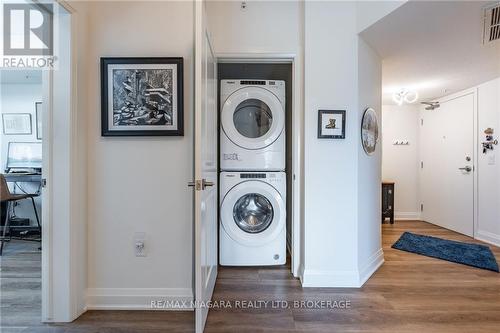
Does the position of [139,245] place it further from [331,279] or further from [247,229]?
[331,279]

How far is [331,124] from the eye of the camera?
6.82ft

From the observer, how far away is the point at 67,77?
1.63 metres

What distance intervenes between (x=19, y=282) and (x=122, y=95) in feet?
6.05

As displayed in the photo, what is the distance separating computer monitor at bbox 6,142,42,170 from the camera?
3.72 m

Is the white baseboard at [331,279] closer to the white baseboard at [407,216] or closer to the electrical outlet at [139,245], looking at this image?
the electrical outlet at [139,245]

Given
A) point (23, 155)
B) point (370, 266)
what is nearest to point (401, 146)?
point (370, 266)

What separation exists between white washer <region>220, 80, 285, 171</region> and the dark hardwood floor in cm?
103

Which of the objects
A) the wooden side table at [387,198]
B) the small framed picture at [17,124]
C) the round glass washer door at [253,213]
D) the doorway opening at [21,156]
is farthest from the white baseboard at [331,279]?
the small framed picture at [17,124]

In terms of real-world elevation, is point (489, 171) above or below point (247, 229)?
above

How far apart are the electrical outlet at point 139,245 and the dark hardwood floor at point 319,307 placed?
39 cm

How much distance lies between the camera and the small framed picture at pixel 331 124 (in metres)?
2.07

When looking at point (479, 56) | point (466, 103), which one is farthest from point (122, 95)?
point (466, 103)

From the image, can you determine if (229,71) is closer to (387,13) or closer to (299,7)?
(299,7)

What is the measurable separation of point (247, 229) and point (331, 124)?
125 cm
